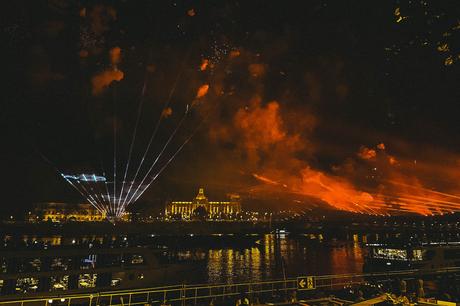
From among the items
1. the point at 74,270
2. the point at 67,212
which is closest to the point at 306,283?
the point at 74,270

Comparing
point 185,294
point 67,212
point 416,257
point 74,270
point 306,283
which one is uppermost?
point 67,212

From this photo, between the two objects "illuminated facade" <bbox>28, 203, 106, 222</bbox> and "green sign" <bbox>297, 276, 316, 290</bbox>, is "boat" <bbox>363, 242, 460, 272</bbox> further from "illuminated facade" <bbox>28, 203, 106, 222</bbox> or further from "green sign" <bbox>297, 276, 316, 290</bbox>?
"illuminated facade" <bbox>28, 203, 106, 222</bbox>

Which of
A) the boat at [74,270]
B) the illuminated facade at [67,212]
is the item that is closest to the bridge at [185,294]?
the boat at [74,270]

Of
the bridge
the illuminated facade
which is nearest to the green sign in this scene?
the bridge

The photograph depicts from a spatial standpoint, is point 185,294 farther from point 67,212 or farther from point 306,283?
point 67,212

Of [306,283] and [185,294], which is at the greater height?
[306,283]

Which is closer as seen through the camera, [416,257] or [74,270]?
[74,270]
